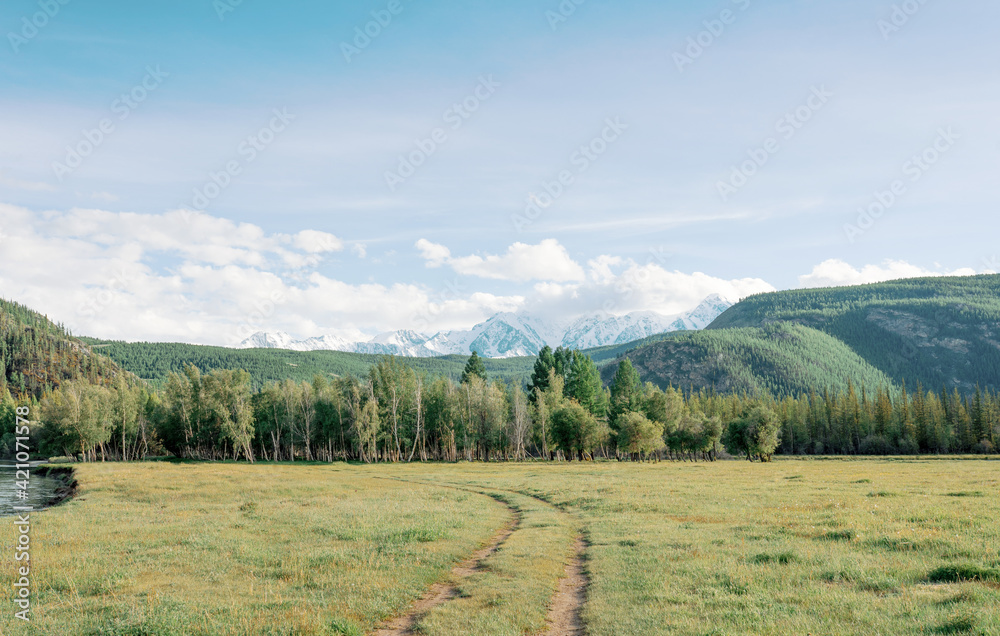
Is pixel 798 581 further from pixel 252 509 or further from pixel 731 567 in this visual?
pixel 252 509

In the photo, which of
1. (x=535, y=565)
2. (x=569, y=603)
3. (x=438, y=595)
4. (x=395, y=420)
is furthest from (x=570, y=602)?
(x=395, y=420)

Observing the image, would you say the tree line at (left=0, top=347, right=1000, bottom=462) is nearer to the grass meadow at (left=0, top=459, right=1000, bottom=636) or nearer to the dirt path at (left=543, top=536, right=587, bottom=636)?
the grass meadow at (left=0, top=459, right=1000, bottom=636)

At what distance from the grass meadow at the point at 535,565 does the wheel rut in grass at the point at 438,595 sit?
401mm

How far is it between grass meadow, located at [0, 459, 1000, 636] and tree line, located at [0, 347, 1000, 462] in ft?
243

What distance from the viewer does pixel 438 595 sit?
2009cm

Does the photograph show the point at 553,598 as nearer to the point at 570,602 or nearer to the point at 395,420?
the point at 570,602

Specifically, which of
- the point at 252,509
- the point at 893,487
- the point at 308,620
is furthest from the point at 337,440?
the point at 308,620

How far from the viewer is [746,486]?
173 feet

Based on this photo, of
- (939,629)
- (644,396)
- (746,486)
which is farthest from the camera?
(644,396)

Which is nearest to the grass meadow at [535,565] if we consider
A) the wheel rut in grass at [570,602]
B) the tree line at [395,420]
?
the wheel rut in grass at [570,602]

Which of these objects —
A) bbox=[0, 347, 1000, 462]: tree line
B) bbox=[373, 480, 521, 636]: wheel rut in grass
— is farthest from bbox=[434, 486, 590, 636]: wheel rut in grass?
bbox=[0, 347, 1000, 462]: tree line

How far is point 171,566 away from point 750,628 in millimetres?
23467

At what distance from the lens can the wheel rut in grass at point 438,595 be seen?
16.9 meters

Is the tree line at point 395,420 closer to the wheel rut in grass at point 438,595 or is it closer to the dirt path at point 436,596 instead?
the wheel rut in grass at point 438,595
